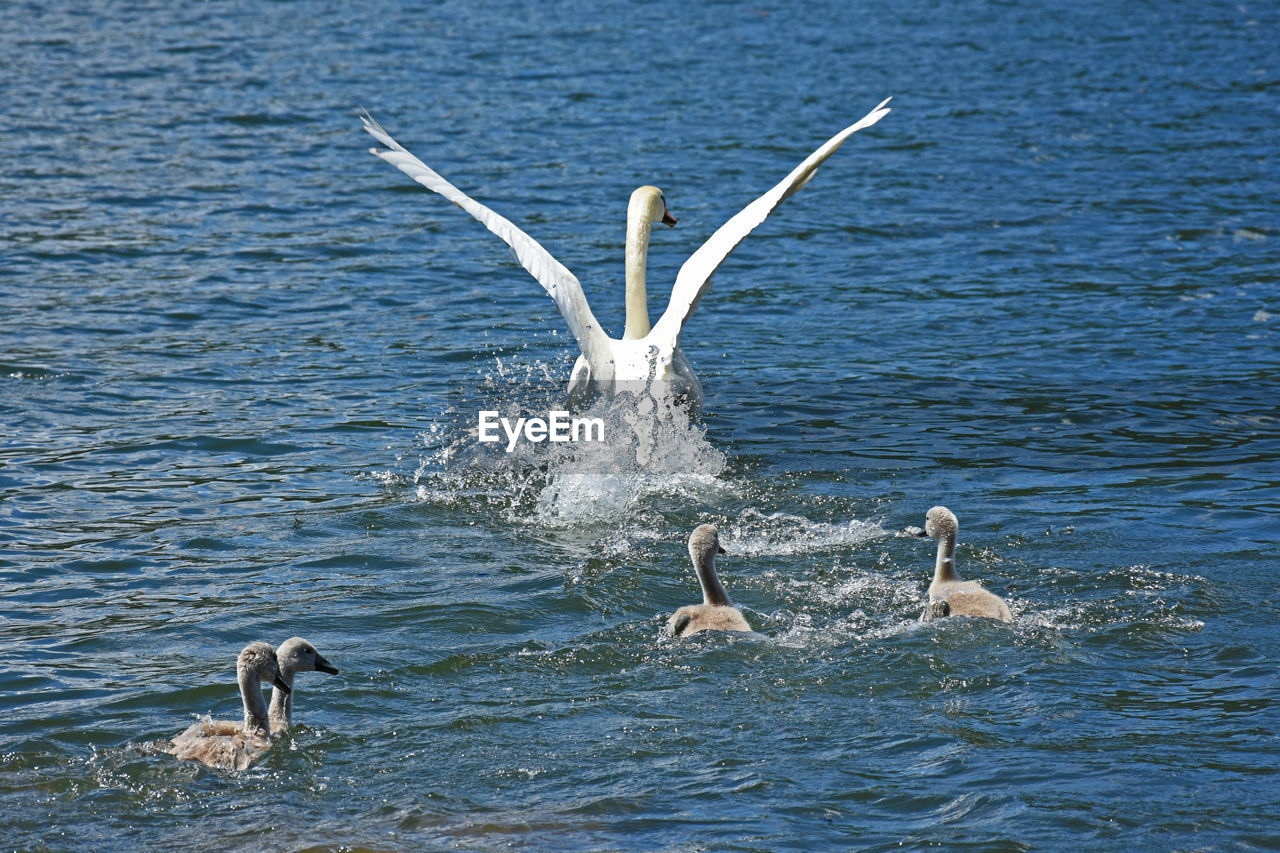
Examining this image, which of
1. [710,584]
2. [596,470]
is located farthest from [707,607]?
[596,470]

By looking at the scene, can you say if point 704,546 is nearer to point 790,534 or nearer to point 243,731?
point 790,534

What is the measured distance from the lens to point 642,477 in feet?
33.4

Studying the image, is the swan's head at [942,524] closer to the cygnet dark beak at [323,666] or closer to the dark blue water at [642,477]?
the dark blue water at [642,477]

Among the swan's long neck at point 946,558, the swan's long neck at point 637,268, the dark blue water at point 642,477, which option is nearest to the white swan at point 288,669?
the dark blue water at point 642,477

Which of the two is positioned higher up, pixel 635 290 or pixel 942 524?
pixel 635 290

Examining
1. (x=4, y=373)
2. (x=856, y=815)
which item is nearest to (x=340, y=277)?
(x=4, y=373)

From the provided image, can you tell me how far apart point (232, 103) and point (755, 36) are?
10.6 m

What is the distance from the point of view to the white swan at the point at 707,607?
7625 mm

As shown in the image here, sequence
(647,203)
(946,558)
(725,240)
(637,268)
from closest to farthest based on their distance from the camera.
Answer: (946,558)
(725,240)
(637,268)
(647,203)

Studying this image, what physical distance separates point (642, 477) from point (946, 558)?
2666 mm

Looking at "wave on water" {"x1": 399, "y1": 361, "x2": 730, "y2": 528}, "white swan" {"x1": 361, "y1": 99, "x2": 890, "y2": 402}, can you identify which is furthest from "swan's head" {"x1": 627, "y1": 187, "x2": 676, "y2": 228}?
Result: "wave on water" {"x1": 399, "y1": 361, "x2": 730, "y2": 528}

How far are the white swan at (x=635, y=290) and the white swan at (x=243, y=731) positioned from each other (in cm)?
311

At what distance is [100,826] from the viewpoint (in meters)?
6.09

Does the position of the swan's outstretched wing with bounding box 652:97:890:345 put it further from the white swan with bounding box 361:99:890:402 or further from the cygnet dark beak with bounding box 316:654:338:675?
the cygnet dark beak with bounding box 316:654:338:675
